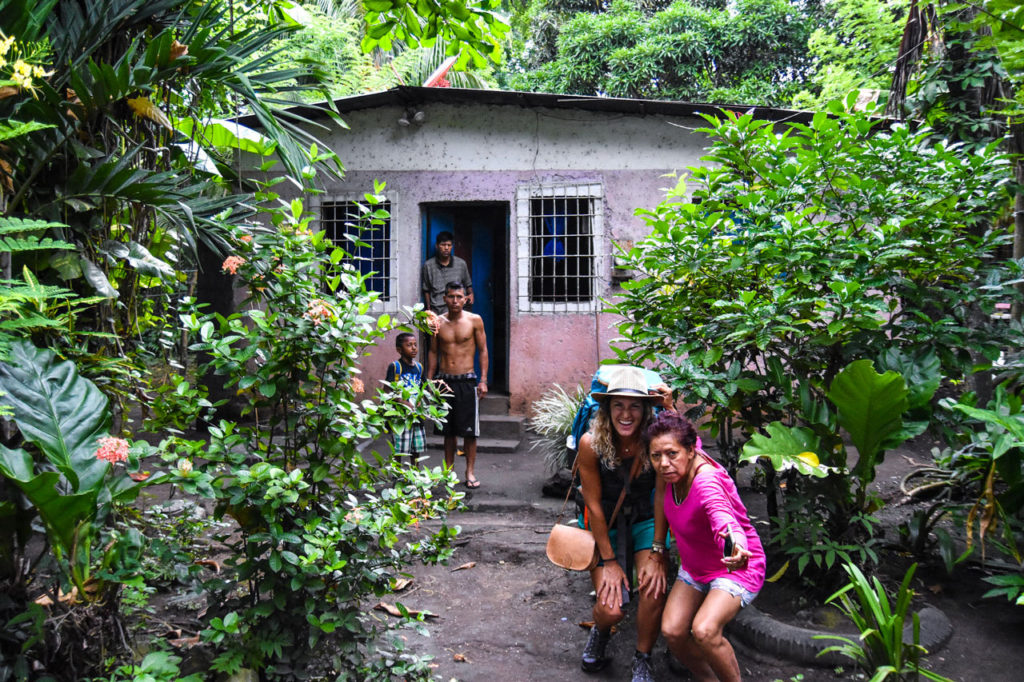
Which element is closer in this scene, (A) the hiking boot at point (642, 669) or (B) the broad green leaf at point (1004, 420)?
(B) the broad green leaf at point (1004, 420)

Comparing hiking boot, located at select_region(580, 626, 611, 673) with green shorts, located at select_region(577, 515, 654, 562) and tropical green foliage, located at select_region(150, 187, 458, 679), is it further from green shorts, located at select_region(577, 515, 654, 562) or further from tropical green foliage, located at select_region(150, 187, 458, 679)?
tropical green foliage, located at select_region(150, 187, 458, 679)

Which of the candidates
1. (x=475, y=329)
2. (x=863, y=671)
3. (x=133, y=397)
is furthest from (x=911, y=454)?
(x=133, y=397)

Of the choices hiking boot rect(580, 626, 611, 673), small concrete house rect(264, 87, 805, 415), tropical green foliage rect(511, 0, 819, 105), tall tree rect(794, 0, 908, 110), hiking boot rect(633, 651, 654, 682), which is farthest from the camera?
tropical green foliage rect(511, 0, 819, 105)

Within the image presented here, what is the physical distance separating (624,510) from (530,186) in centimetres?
571

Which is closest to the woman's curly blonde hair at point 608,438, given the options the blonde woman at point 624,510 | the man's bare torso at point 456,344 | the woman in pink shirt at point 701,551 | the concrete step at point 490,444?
the blonde woman at point 624,510

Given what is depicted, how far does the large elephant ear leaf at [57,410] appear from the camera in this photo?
94.8 inches

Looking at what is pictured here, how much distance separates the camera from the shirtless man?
6953 mm

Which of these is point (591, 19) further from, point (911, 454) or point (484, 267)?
point (911, 454)

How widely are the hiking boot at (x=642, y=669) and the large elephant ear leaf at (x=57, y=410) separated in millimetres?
2486

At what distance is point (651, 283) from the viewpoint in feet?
15.2

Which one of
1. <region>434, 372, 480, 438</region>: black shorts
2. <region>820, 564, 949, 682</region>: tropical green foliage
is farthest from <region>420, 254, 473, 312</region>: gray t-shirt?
<region>820, 564, 949, 682</region>: tropical green foliage

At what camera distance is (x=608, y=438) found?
12.1 ft

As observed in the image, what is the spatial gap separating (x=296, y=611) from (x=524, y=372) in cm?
607

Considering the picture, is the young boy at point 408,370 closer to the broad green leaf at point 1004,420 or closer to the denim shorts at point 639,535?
the denim shorts at point 639,535
